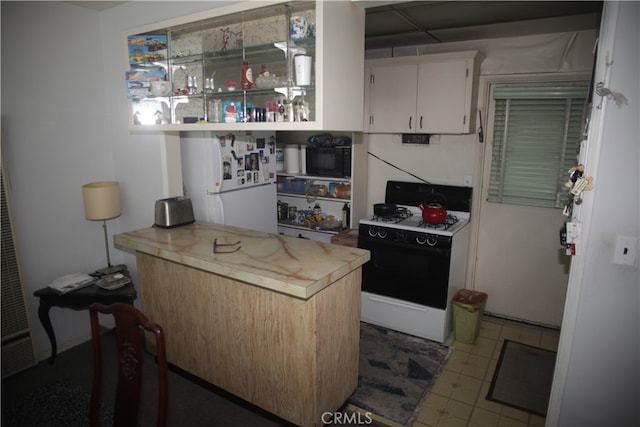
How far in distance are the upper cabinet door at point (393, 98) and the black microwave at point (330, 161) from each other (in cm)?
39

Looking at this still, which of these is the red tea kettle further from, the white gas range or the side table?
the side table

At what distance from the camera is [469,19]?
3090 mm

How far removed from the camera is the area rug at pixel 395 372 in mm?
2641

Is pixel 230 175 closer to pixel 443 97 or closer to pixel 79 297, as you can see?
pixel 79 297

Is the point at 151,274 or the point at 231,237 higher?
the point at 231,237

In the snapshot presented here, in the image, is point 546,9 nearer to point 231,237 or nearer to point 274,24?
point 274,24

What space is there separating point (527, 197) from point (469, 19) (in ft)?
5.16

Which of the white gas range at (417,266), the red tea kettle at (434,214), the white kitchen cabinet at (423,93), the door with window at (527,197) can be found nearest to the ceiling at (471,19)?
the white kitchen cabinet at (423,93)

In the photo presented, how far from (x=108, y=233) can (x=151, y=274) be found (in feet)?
2.77

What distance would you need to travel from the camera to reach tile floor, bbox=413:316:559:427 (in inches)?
100.0

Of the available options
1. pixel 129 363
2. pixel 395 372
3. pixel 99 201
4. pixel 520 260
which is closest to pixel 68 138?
pixel 99 201

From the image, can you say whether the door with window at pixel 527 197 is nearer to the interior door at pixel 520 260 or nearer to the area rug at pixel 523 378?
the interior door at pixel 520 260

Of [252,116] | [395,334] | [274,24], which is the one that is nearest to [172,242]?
[252,116]

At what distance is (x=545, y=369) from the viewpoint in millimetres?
3086
